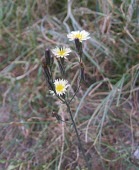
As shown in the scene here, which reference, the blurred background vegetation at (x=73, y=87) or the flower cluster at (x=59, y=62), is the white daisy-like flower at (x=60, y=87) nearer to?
the flower cluster at (x=59, y=62)

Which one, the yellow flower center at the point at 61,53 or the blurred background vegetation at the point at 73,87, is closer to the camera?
the yellow flower center at the point at 61,53

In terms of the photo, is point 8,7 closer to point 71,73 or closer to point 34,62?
point 34,62

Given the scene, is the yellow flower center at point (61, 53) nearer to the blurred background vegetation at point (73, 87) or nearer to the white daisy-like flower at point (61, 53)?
the white daisy-like flower at point (61, 53)

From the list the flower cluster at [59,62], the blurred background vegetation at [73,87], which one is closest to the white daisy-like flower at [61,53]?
the flower cluster at [59,62]

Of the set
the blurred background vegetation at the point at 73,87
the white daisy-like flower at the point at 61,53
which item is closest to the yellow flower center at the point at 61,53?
the white daisy-like flower at the point at 61,53

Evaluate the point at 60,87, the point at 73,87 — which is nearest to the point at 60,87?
the point at 60,87

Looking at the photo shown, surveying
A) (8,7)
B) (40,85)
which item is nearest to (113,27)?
(40,85)

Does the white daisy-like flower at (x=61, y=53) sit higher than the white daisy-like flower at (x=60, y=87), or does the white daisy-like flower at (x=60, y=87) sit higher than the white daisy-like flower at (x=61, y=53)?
the white daisy-like flower at (x=61, y=53)

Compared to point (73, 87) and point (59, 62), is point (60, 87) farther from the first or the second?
point (73, 87)

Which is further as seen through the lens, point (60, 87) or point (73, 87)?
point (73, 87)
